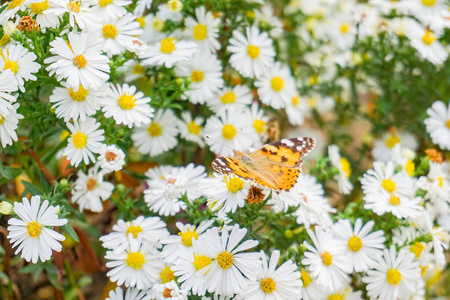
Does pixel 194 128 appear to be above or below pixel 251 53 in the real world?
below

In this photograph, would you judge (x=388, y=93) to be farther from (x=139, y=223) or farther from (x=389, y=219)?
(x=139, y=223)

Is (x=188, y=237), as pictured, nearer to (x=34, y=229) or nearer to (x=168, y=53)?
(x=34, y=229)

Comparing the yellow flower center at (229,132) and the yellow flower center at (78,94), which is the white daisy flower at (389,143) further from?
the yellow flower center at (78,94)

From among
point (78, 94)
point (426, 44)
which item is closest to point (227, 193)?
point (78, 94)

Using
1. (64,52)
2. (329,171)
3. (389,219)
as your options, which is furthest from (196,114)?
(389,219)

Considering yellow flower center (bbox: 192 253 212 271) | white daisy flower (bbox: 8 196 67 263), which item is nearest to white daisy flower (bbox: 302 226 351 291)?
yellow flower center (bbox: 192 253 212 271)

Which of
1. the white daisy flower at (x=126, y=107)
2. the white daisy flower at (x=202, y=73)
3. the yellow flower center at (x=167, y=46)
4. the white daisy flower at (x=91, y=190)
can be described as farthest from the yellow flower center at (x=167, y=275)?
the yellow flower center at (x=167, y=46)
